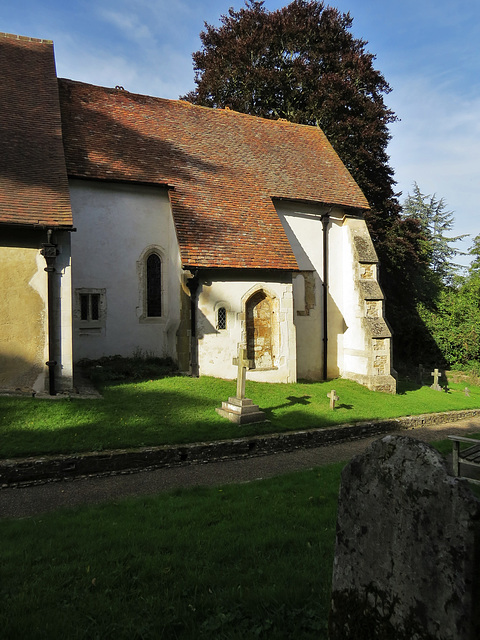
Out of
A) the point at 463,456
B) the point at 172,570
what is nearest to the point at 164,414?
the point at 463,456

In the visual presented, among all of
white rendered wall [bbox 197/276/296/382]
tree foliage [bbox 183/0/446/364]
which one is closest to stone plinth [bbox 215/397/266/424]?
white rendered wall [bbox 197/276/296/382]

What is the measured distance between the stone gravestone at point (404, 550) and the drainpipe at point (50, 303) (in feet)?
31.5

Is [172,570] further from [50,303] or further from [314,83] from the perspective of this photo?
[314,83]

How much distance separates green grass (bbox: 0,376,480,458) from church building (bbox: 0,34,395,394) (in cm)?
123

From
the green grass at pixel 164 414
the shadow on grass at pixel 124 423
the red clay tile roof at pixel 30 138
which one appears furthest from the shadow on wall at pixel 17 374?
the red clay tile roof at pixel 30 138

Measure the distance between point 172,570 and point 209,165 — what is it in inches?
586

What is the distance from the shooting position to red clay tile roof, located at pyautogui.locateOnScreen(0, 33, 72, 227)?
10.8m

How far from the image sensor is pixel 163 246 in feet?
50.0

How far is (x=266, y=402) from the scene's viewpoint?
39.2 ft

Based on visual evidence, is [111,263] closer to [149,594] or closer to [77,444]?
[77,444]

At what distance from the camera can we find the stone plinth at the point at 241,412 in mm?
9969

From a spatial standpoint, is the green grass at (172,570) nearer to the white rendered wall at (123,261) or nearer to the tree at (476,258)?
the white rendered wall at (123,261)

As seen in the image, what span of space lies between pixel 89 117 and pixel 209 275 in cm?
757

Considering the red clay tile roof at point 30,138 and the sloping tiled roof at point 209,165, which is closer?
the red clay tile roof at point 30,138
